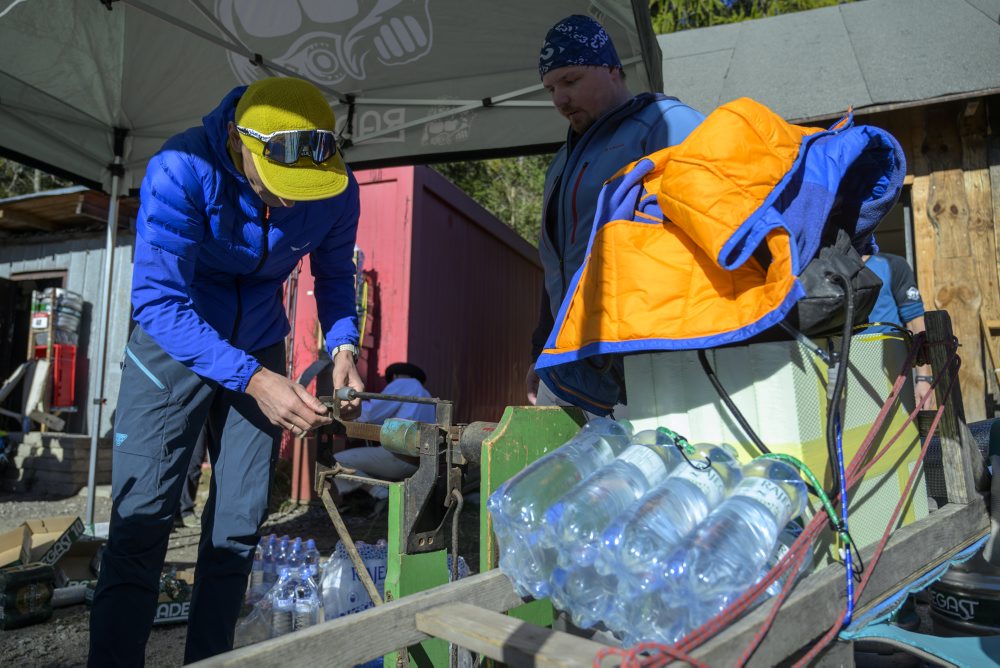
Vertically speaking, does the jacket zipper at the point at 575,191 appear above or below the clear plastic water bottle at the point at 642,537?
above

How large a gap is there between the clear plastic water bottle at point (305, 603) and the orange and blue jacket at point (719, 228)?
1.86 m

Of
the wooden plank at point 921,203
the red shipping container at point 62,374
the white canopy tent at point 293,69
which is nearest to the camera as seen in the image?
the white canopy tent at point 293,69

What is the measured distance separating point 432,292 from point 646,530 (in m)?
6.51

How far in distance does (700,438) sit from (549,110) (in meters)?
2.89

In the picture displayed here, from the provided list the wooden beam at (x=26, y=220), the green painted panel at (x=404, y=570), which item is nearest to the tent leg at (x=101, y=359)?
the green painted panel at (x=404, y=570)

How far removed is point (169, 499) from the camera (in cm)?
208

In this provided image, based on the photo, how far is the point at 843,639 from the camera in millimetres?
1385

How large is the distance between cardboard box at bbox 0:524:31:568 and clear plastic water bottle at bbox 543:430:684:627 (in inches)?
136

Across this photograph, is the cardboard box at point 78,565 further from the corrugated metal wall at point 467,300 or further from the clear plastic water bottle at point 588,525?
the corrugated metal wall at point 467,300

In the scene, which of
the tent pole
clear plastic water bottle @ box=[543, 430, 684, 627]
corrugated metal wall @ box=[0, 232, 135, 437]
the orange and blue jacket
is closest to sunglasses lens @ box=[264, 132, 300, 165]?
the orange and blue jacket

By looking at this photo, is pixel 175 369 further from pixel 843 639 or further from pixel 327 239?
pixel 843 639

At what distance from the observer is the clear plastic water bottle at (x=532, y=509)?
4.68ft

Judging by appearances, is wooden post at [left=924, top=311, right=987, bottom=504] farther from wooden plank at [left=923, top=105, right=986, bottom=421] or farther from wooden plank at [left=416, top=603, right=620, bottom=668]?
wooden plank at [left=923, top=105, right=986, bottom=421]

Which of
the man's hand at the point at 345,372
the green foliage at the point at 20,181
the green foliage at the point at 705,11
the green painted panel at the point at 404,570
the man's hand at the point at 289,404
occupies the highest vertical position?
the green foliage at the point at 705,11
